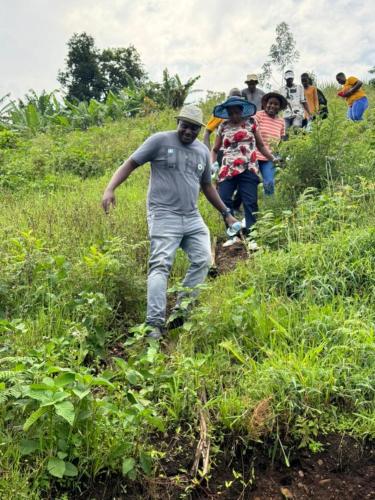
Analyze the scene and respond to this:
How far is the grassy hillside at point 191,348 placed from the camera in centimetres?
214

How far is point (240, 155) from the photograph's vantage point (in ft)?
17.4

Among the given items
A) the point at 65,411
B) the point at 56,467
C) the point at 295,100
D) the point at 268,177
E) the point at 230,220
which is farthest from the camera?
the point at 295,100

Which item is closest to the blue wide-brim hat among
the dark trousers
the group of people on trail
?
the group of people on trail

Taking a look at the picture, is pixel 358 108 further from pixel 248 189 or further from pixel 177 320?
pixel 177 320

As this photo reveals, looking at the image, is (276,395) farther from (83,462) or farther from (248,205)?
(248,205)

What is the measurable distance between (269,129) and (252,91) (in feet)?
4.65

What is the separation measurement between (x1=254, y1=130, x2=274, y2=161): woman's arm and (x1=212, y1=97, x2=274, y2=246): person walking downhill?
0.02 meters

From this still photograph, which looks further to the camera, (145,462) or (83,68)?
(83,68)

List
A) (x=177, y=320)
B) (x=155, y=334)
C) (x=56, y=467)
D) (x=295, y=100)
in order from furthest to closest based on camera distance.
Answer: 1. (x=295, y=100)
2. (x=177, y=320)
3. (x=155, y=334)
4. (x=56, y=467)

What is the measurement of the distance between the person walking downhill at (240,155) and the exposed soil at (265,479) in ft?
10.7

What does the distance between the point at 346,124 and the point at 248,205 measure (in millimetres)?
1697

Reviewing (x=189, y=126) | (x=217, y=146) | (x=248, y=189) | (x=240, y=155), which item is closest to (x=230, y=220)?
(x=189, y=126)

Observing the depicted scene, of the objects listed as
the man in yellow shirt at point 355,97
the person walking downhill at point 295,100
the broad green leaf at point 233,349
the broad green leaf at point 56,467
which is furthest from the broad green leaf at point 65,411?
the man in yellow shirt at point 355,97

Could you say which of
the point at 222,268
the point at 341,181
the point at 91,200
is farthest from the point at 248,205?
the point at 91,200
